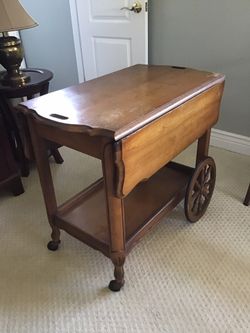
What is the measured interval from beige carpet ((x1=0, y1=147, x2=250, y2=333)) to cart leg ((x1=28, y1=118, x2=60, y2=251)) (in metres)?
0.08

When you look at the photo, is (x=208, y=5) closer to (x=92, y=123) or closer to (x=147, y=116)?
(x=147, y=116)

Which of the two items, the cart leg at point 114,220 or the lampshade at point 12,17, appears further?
the lampshade at point 12,17

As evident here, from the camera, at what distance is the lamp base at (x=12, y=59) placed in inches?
72.9

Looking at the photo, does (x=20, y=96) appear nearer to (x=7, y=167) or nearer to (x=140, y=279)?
(x=7, y=167)

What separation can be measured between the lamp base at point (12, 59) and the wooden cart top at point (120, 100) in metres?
0.66

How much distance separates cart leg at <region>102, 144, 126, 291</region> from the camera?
3.42 feet

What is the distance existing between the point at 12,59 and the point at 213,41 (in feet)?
4.23

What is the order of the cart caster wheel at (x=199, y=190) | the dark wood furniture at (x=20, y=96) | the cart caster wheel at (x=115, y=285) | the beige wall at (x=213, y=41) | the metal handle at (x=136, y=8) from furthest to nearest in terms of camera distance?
the metal handle at (x=136, y=8)
the beige wall at (x=213, y=41)
the dark wood furniture at (x=20, y=96)
the cart caster wheel at (x=199, y=190)
the cart caster wheel at (x=115, y=285)

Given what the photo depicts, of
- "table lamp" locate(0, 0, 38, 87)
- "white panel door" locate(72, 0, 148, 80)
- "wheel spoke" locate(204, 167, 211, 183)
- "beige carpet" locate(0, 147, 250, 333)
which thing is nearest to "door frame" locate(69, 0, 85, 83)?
"white panel door" locate(72, 0, 148, 80)

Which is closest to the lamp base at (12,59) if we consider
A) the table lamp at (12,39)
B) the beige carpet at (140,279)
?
the table lamp at (12,39)

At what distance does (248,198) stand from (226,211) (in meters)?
0.15

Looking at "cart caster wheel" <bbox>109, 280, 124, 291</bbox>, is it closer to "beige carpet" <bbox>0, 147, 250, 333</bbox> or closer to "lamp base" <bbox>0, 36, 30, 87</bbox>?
"beige carpet" <bbox>0, 147, 250, 333</bbox>

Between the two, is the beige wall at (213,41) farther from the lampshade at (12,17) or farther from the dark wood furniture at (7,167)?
the dark wood furniture at (7,167)

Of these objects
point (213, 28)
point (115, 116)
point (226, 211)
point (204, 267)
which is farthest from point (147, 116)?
point (213, 28)
